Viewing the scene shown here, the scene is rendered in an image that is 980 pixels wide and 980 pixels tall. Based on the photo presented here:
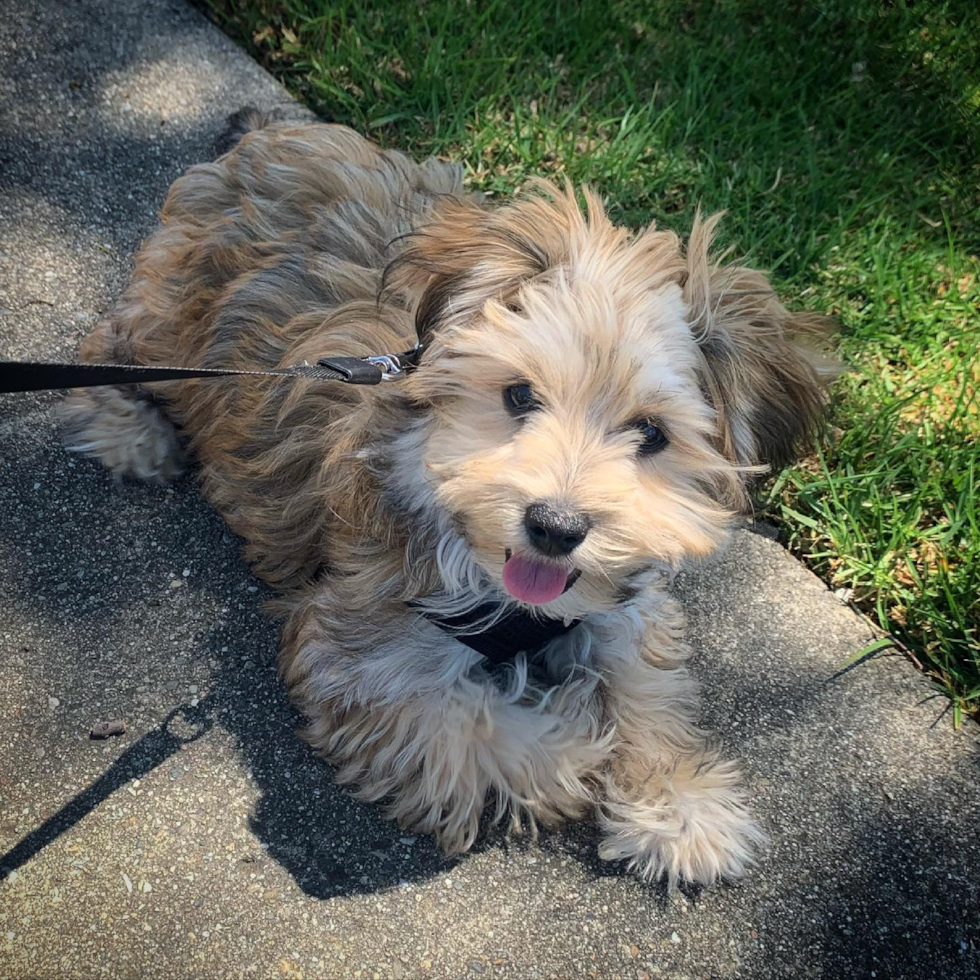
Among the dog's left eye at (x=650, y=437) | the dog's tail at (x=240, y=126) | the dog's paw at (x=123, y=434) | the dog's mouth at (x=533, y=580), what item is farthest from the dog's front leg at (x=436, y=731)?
the dog's tail at (x=240, y=126)

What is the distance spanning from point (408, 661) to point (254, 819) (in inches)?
23.3

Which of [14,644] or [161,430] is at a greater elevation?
[161,430]

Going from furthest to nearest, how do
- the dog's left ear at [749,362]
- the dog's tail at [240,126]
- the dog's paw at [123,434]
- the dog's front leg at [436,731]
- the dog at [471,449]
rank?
the dog's tail at [240,126] → the dog's paw at [123,434] → the dog's front leg at [436,731] → the dog's left ear at [749,362] → the dog at [471,449]

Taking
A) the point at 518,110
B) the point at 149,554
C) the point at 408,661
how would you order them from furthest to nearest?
1. the point at 518,110
2. the point at 149,554
3. the point at 408,661

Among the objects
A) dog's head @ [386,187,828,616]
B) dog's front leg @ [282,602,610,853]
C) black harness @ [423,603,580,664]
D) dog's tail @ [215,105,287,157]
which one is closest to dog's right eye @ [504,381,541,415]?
dog's head @ [386,187,828,616]

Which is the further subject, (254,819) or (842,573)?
(842,573)

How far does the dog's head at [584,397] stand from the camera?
1820mm

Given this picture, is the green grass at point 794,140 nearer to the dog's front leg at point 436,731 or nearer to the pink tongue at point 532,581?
the dog's front leg at point 436,731

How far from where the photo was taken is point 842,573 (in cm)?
313

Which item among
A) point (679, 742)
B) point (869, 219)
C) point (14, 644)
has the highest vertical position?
point (869, 219)

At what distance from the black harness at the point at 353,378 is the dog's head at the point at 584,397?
11 cm

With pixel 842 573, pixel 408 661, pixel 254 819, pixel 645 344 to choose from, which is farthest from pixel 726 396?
pixel 254 819

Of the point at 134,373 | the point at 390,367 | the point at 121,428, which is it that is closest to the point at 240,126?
the point at 121,428

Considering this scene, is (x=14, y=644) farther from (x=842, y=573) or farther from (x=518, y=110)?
(x=518, y=110)
